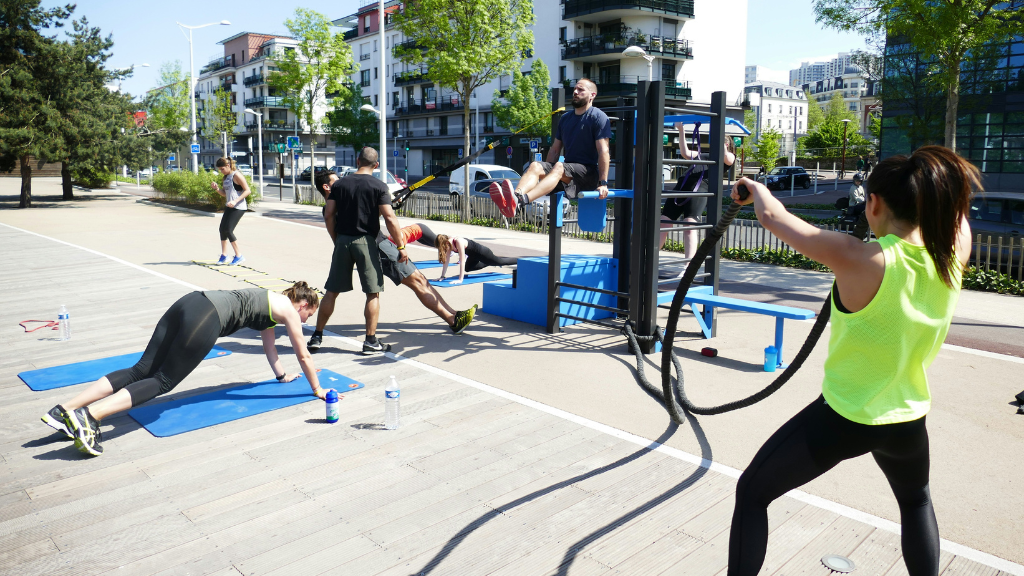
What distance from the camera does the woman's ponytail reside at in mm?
2334

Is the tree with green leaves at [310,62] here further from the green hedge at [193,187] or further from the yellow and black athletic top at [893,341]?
the yellow and black athletic top at [893,341]

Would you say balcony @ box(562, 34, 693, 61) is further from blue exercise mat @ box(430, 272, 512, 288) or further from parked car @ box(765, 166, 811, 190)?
blue exercise mat @ box(430, 272, 512, 288)

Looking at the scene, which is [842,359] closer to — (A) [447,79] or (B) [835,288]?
(B) [835,288]

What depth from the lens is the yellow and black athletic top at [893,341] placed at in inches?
93.0

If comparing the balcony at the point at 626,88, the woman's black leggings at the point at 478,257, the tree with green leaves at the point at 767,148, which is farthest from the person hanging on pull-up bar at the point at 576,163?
the tree with green leaves at the point at 767,148

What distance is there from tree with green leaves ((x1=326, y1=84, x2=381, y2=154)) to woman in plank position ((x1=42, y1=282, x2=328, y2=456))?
57940 mm

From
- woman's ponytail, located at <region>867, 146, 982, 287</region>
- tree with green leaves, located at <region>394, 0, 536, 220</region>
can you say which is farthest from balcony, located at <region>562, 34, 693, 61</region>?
woman's ponytail, located at <region>867, 146, 982, 287</region>

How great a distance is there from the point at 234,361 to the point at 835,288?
6.12 metres

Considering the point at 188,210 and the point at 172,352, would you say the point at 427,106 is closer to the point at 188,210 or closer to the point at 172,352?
the point at 188,210

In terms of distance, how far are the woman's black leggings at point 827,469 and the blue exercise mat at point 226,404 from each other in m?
4.11

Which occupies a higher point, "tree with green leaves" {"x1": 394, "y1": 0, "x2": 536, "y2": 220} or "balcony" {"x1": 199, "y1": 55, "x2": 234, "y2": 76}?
"balcony" {"x1": 199, "y1": 55, "x2": 234, "y2": 76}

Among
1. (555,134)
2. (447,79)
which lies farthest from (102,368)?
(447,79)

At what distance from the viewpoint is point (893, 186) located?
2.43 metres

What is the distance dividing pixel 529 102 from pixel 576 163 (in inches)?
1687
